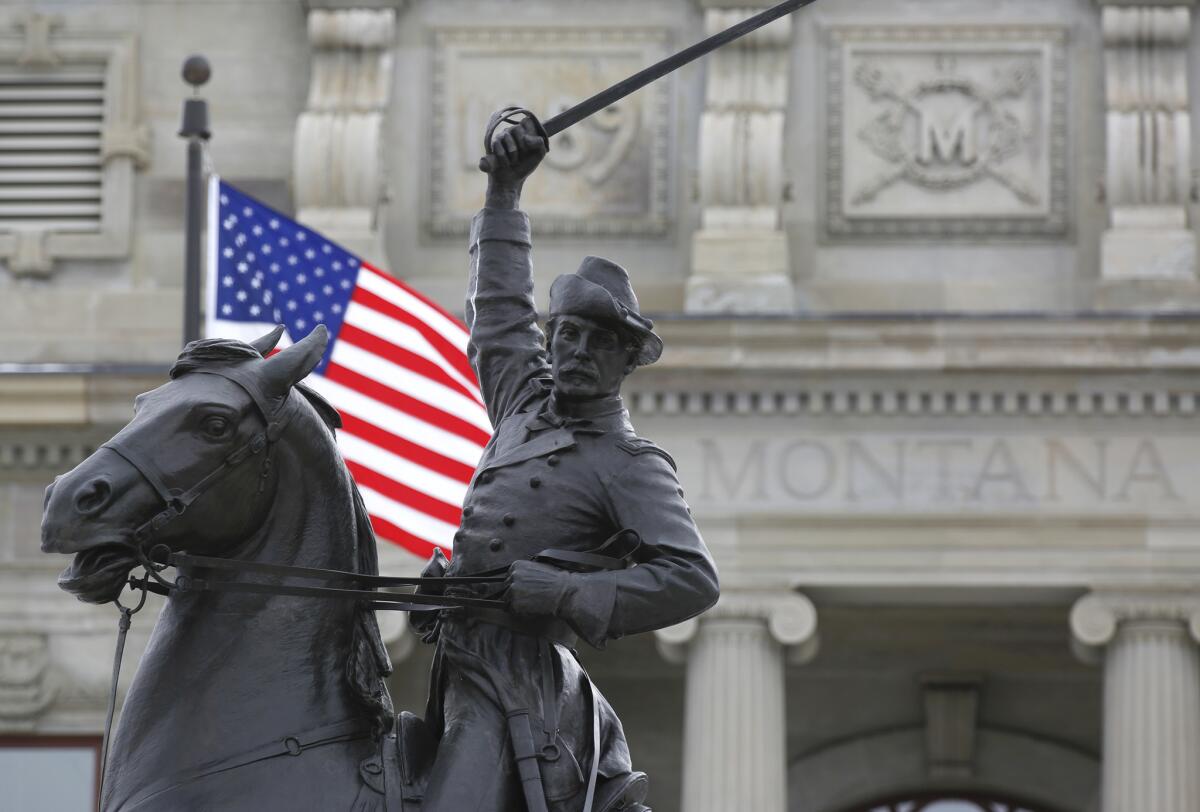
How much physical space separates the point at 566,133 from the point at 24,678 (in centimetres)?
725

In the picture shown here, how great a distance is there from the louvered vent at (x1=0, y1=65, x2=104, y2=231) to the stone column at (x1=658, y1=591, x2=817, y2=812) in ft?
23.4

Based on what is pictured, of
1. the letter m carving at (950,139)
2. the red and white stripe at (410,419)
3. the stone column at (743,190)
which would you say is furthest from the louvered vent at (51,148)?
the red and white stripe at (410,419)

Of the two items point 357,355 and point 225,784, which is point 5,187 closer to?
point 357,355

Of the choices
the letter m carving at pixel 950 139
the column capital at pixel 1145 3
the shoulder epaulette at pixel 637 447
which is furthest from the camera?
the letter m carving at pixel 950 139

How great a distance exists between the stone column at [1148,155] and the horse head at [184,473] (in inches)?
904

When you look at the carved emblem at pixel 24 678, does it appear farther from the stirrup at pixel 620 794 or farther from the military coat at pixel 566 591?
the stirrup at pixel 620 794

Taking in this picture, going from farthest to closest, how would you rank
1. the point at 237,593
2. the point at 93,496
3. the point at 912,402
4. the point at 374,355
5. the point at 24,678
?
1. the point at 24,678
2. the point at 912,402
3. the point at 374,355
4. the point at 237,593
5. the point at 93,496

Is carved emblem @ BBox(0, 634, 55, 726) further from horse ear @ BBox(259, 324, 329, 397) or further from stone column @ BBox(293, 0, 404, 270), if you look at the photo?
horse ear @ BBox(259, 324, 329, 397)

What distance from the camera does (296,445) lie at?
7.18m

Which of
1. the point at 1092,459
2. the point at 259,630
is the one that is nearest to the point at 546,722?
the point at 259,630

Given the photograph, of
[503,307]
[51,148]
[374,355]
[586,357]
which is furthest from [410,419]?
[586,357]

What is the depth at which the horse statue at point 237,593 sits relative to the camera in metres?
6.84

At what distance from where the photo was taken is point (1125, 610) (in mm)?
29688

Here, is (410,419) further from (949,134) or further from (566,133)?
(949,134)
